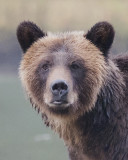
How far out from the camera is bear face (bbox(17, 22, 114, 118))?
261 inches

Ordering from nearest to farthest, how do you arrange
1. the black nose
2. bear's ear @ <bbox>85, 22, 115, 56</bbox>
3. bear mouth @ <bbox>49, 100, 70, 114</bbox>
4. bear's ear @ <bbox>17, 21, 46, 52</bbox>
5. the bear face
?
1. the black nose
2. bear mouth @ <bbox>49, 100, 70, 114</bbox>
3. the bear face
4. bear's ear @ <bbox>85, 22, 115, 56</bbox>
5. bear's ear @ <bbox>17, 21, 46, 52</bbox>

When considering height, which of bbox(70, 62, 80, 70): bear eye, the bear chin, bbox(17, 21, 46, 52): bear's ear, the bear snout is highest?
bbox(17, 21, 46, 52): bear's ear

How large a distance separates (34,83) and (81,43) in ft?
2.05

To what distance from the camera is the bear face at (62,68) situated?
261 inches

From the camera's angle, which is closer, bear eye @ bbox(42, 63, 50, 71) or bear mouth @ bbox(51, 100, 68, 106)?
bear mouth @ bbox(51, 100, 68, 106)

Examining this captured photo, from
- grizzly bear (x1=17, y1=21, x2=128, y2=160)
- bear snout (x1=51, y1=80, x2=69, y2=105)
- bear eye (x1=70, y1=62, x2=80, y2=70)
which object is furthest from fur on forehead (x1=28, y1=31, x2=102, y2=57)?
bear snout (x1=51, y1=80, x2=69, y2=105)

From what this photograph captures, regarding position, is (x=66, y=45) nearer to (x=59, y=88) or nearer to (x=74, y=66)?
(x=74, y=66)

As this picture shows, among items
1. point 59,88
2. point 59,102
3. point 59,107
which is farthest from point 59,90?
point 59,107

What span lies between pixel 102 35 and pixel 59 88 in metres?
0.81

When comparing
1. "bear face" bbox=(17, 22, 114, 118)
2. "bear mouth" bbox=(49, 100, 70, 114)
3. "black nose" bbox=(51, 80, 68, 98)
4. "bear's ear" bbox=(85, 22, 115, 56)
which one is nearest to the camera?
"black nose" bbox=(51, 80, 68, 98)

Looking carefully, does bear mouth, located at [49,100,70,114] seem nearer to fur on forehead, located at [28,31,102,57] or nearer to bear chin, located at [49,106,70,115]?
bear chin, located at [49,106,70,115]

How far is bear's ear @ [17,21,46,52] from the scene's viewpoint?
275 inches

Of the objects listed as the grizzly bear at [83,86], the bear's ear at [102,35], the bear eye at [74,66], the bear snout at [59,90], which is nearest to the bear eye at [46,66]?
the grizzly bear at [83,86]

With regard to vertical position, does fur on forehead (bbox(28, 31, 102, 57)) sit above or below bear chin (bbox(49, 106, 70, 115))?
above
